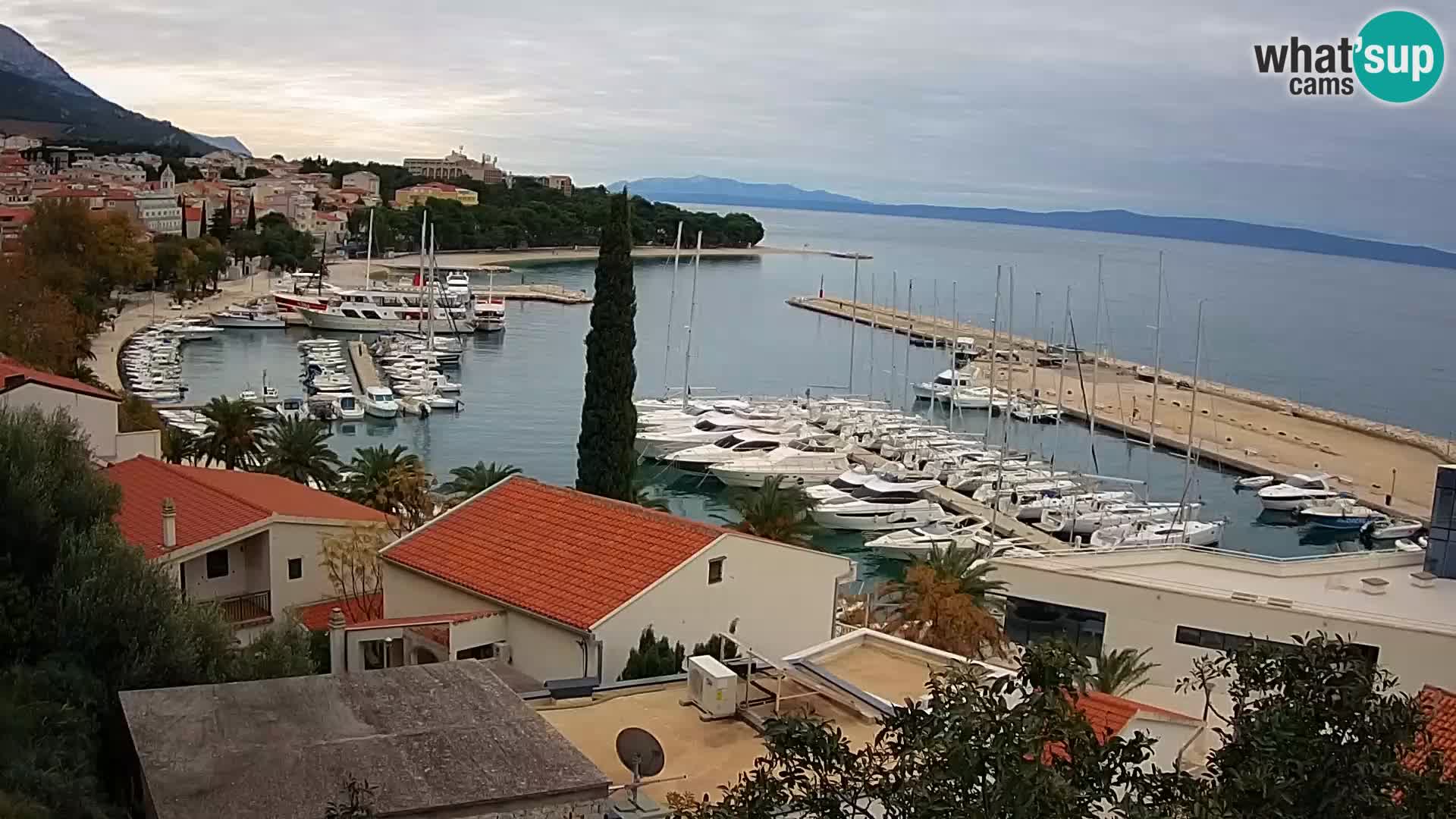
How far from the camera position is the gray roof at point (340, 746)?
6.10m

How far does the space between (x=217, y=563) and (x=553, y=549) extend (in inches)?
201

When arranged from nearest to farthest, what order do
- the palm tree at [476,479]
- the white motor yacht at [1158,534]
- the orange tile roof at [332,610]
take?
the orange tile roof at [332,610] < the palm tree at [476,479] < the white motor yacht at [1158,534]

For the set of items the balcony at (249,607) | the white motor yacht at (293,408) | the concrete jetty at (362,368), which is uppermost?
the balcony at (249,607)

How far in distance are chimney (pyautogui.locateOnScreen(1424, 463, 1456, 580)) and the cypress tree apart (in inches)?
507

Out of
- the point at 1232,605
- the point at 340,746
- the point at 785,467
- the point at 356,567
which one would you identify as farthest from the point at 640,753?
the point at 785,467

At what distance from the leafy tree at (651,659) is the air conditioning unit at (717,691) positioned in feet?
4.30

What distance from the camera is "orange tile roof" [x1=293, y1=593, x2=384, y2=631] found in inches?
581

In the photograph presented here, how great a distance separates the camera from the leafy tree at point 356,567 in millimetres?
15219

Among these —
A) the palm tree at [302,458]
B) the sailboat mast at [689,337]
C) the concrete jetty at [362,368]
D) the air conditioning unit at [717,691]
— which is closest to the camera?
the air conditioning unit at [717,691]

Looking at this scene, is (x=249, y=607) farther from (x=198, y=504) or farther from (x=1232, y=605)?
(x=1232, y=605)

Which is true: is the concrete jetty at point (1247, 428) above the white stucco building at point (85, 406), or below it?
below

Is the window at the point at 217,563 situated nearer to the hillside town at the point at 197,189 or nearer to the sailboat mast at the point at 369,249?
the hillside town at the point at 197,189

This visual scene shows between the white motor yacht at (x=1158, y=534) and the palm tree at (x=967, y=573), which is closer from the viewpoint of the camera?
the palm tree at (x=967, y=573)

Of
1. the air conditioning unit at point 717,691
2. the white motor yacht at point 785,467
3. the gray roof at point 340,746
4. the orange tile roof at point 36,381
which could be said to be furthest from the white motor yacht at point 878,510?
the gray roof at point 340,746
